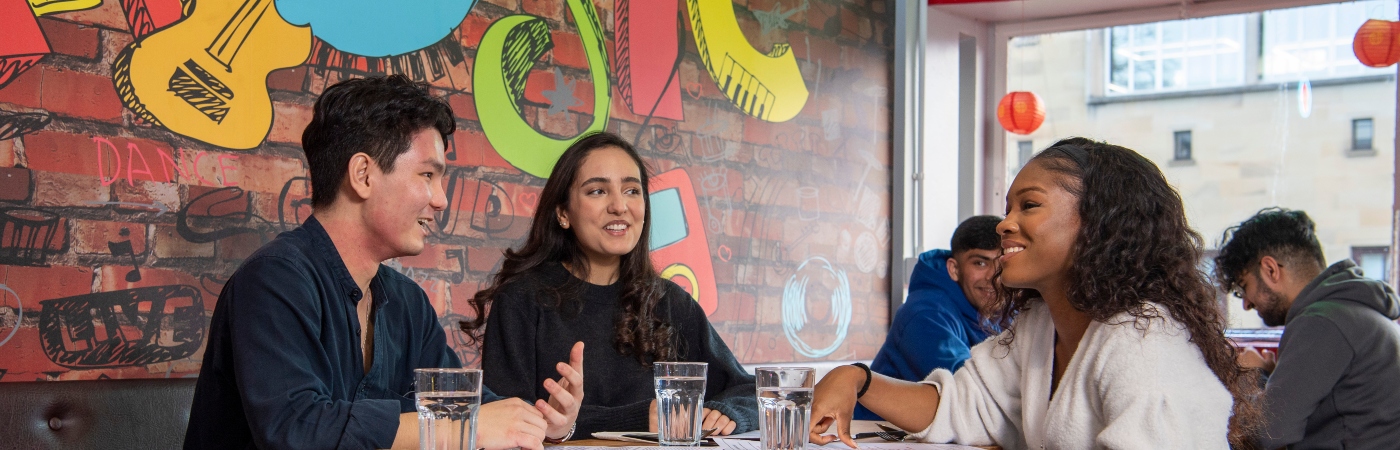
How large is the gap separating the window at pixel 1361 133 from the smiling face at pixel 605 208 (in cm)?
445

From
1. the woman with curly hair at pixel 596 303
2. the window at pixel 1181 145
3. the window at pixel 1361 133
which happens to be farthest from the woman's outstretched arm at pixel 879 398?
the window at pixel 1181 145

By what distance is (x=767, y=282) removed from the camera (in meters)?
3.80

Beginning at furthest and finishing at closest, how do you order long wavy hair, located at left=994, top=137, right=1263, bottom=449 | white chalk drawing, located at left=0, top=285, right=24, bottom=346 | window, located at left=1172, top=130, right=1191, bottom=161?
1. window, located at left=1172, top=130, right=1191, bottom=161
2. white chalk drawing, located at left=0, top=285, right=24, bottom=346
3. long wavy hair, located at left=994, top=137, right=1263, bottom=449

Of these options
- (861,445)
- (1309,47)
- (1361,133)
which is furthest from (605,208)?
(1361,133)

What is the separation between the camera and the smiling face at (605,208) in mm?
2338

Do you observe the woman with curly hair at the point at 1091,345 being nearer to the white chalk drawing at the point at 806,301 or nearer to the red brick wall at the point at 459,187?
the red brick wall at the point at 459,187

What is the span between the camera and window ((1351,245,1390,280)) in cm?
469

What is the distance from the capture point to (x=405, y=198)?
1.79m

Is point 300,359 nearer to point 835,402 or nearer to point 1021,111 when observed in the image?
point 835,402

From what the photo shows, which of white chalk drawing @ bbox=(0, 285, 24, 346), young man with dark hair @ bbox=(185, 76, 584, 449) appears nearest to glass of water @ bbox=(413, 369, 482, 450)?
young man with dark hair @ bbox=(185, 76, 584, 449)

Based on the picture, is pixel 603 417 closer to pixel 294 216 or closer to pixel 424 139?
pixel 424 139

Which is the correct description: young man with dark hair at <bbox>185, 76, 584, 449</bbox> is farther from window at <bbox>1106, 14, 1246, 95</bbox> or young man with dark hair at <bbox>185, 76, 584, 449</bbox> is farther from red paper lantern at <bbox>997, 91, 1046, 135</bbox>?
window at <bbox>1106, 14, 1246, 95</bbox>

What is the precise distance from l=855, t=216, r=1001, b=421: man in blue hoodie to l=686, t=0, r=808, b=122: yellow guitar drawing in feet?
2.62

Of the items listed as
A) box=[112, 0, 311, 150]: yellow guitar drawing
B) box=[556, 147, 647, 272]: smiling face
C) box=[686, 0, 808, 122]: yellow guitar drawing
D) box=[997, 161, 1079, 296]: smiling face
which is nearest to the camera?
box=[997, 161, 1079, 296]: smiling face
